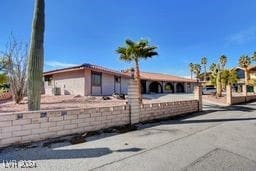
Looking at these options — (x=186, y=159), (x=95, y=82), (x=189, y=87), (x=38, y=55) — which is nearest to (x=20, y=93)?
(x=95, y=82)

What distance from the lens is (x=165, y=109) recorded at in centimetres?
1105

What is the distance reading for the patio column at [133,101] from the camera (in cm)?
875

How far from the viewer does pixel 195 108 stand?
45.5 feet

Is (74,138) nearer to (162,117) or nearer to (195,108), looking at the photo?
(162,117)

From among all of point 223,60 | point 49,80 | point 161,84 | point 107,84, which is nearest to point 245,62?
point 223,60

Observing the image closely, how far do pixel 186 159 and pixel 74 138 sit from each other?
3520 millimetres

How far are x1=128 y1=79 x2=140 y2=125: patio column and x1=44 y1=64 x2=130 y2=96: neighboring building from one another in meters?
10.7

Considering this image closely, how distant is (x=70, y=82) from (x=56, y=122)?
14.9 metres

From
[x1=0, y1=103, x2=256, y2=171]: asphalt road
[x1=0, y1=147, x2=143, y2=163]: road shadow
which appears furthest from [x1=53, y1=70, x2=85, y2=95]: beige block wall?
[x1=0, y1=147, x2=143, y2=163]: road shadow

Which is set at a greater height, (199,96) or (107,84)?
(107,84)

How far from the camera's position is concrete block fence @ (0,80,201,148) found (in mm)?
5529

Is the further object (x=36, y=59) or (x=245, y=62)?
(x=245, y=62)

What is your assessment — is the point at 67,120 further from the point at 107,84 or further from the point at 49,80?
the point at 49,80

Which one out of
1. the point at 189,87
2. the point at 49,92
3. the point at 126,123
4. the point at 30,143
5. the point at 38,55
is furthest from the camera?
the point at 189,87
